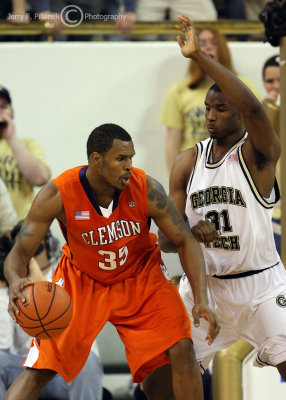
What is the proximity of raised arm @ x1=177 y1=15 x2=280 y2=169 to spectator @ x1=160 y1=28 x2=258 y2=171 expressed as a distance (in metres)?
2.59

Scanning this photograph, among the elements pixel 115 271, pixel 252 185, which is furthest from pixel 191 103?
pixel 115 271

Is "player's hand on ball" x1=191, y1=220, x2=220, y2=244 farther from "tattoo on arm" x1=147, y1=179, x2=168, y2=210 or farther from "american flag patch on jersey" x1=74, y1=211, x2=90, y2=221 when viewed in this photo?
"american flag patch on jersey" x1=74, y1=211, x2=90, y2=221

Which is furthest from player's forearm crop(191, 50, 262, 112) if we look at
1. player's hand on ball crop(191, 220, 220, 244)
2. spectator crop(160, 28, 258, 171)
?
spectator crop(160, 28, 258, 171)

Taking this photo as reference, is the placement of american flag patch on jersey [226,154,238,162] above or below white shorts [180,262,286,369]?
above

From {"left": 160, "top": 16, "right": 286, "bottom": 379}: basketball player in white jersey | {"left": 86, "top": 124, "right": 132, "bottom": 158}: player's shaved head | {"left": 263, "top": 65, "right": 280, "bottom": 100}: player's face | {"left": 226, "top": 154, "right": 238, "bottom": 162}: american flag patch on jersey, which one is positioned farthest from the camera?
{"left": 263, "top": 65, "right": 280, "bottom": 100}: player's face

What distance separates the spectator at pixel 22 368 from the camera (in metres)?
6.02

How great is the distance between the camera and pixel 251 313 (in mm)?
4668

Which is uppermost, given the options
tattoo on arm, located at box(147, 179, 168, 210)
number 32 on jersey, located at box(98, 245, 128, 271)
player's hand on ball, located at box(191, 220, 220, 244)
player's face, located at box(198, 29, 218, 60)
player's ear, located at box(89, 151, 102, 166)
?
player's face, located at box(198, 29, 218, 60)

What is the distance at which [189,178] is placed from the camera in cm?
490

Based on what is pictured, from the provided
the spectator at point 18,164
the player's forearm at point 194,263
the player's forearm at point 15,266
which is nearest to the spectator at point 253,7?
the spectator at point 18,164

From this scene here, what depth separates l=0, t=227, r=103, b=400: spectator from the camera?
6.02 m

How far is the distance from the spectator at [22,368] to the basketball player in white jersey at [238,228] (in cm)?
153

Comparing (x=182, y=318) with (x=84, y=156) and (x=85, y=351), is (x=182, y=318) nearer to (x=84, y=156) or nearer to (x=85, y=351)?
(x=85, y=351)

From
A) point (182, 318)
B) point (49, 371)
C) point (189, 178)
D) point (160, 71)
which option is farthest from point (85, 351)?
point (160, 71)
